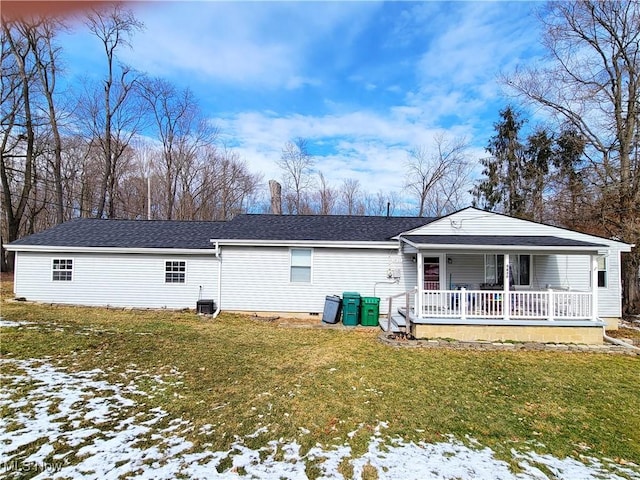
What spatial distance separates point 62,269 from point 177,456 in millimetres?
12133

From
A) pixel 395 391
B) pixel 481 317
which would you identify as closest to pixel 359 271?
pixel 481 317

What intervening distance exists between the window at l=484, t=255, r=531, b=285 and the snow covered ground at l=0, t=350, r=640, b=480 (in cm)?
879

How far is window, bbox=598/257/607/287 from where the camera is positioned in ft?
39.7

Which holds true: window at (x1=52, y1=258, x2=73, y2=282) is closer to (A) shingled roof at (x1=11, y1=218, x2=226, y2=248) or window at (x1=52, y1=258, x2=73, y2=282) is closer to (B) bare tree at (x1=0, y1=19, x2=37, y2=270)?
(A) shingled roof at (x1=11, y1=218, x2=226, y2=248)

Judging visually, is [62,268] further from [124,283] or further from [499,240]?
[499,240]

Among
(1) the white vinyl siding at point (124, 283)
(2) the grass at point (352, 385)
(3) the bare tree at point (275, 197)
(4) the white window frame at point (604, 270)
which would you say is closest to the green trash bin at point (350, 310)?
(2) the grass at point (352, 385)

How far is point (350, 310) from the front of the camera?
37.4 feet

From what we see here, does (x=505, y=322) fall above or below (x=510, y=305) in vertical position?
below

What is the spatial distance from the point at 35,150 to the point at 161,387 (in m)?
27.8

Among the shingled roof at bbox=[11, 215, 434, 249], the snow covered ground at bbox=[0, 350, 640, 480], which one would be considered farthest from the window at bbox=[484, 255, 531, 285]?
the snow covered ground at bbox=[0, 350, 640, 480]

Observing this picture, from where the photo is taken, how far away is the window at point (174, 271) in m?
12.8

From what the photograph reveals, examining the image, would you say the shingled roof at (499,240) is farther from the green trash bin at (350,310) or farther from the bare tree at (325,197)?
the bare tree at (325,197)

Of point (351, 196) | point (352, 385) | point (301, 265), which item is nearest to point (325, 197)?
point (351, 196)

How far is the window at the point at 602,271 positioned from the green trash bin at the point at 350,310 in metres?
8.45
